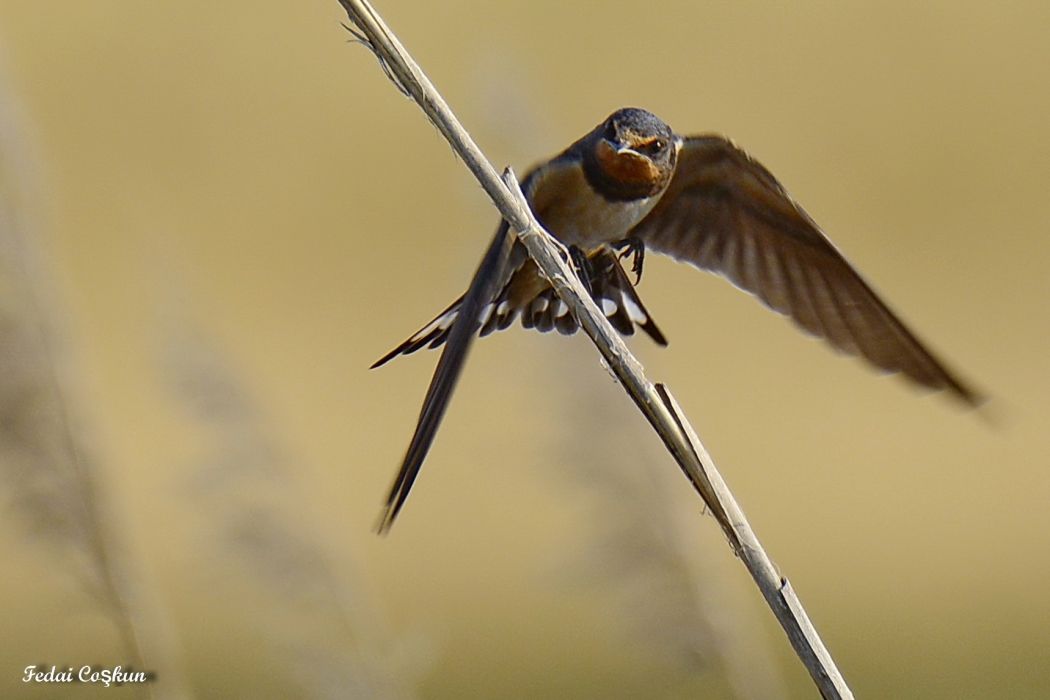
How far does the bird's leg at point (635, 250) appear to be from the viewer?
294 cm

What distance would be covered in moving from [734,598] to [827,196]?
1150cm

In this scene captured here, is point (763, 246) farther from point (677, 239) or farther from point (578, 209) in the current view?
point (578, 209)

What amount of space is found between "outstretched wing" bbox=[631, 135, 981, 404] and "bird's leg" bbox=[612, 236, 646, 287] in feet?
0.09

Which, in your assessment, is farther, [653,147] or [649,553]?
[653,147]

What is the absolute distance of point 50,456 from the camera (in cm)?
231

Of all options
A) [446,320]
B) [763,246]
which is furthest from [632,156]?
[446,320]

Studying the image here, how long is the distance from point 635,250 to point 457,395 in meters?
7.42

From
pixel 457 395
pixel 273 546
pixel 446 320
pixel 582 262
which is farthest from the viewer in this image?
pixel 457 395

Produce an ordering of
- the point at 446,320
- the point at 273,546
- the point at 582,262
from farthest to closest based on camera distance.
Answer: the point at 582,262 → the point at 273,546 → the point at 446,320

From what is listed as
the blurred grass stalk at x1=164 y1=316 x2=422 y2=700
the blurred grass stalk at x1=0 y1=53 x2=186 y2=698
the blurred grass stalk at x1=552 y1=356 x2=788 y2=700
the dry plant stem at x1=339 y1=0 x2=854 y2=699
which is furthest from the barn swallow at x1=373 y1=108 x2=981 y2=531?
the dry plant stem at x1=339 y1=0 x2=854 y2=699

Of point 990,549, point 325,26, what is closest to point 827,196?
point 990,549

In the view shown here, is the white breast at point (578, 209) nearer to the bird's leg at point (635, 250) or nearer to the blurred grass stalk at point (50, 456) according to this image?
the bird's leg at point (635, 250)

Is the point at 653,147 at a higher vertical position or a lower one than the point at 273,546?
higher

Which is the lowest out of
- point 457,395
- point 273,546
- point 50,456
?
point 273,546
